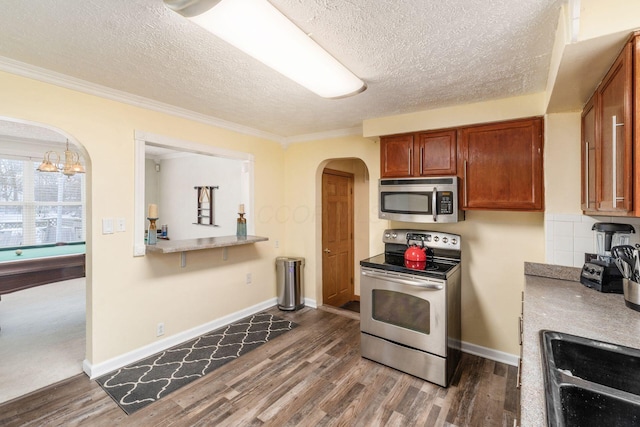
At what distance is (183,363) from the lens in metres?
2.60

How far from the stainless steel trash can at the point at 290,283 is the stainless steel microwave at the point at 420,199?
1.52m

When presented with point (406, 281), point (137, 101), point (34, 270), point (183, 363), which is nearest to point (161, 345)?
point (183, 363)

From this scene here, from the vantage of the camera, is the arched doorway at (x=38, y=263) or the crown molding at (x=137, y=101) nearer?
the crown molding at (x=137, y=101)

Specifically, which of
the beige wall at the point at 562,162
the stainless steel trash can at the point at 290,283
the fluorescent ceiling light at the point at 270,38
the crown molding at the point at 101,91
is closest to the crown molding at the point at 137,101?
the crown molding at the point at 101,91

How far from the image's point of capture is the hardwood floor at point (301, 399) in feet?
6.32

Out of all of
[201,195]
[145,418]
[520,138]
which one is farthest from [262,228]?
[520,138]

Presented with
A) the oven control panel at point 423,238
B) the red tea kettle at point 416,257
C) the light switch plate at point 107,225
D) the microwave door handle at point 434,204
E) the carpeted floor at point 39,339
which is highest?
the microwave door handle at point 434,204

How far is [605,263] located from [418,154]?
160 cm

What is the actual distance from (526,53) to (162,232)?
616 centimetres

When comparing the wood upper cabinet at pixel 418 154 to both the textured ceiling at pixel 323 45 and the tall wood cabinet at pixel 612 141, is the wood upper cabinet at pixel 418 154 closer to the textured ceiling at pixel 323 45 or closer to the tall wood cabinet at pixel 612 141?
the textured ceiling at pixel 323 45

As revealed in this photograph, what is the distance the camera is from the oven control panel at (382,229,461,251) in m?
2.79

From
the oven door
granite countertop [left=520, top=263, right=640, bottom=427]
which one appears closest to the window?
the oven door

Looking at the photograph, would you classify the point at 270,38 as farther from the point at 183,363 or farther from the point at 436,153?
the point at 183,363

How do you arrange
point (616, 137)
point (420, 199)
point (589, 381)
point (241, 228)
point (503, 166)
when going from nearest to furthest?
1. point (589, 381)
2. point (616, 137)
3. point (503, 166)
4. point (420, 199)
5. point (241, 228)
